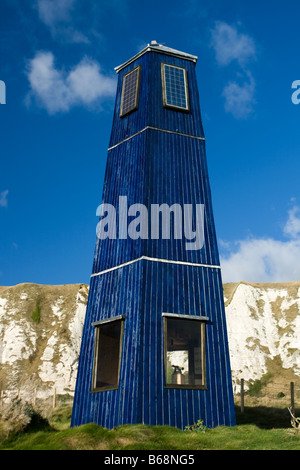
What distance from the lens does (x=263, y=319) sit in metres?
59.1

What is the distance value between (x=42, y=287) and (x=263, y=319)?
94.7 feet

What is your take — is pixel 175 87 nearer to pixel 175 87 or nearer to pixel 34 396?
pixel 175 87

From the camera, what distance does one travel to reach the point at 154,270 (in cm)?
1808

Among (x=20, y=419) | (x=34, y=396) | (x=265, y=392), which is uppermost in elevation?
(x=265, y=392)

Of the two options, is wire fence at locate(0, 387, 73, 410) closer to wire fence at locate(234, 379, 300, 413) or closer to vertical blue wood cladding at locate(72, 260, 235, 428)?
wire fence at locate(234, 379, 300, 413)

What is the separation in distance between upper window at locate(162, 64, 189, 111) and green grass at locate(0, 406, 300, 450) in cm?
1416

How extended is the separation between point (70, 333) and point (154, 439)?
43.9 metres

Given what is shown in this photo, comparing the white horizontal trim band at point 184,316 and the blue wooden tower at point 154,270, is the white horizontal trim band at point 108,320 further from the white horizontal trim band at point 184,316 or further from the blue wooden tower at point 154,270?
the white horizontal trim band at point 184,316

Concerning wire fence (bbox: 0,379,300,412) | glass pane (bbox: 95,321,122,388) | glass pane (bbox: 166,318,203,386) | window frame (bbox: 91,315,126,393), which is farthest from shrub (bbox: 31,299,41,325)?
window frame (bbox: 91,315,126,393)

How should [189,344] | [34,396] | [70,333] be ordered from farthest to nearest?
1. [70,333]
2. [34,396]
3. [189,344]

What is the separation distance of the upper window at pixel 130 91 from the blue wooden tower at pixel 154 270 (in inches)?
2.7

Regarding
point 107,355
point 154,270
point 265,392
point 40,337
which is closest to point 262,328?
point 265,392

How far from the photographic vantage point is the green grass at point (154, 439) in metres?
12.1

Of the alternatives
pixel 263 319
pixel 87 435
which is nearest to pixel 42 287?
pixel 263 319
